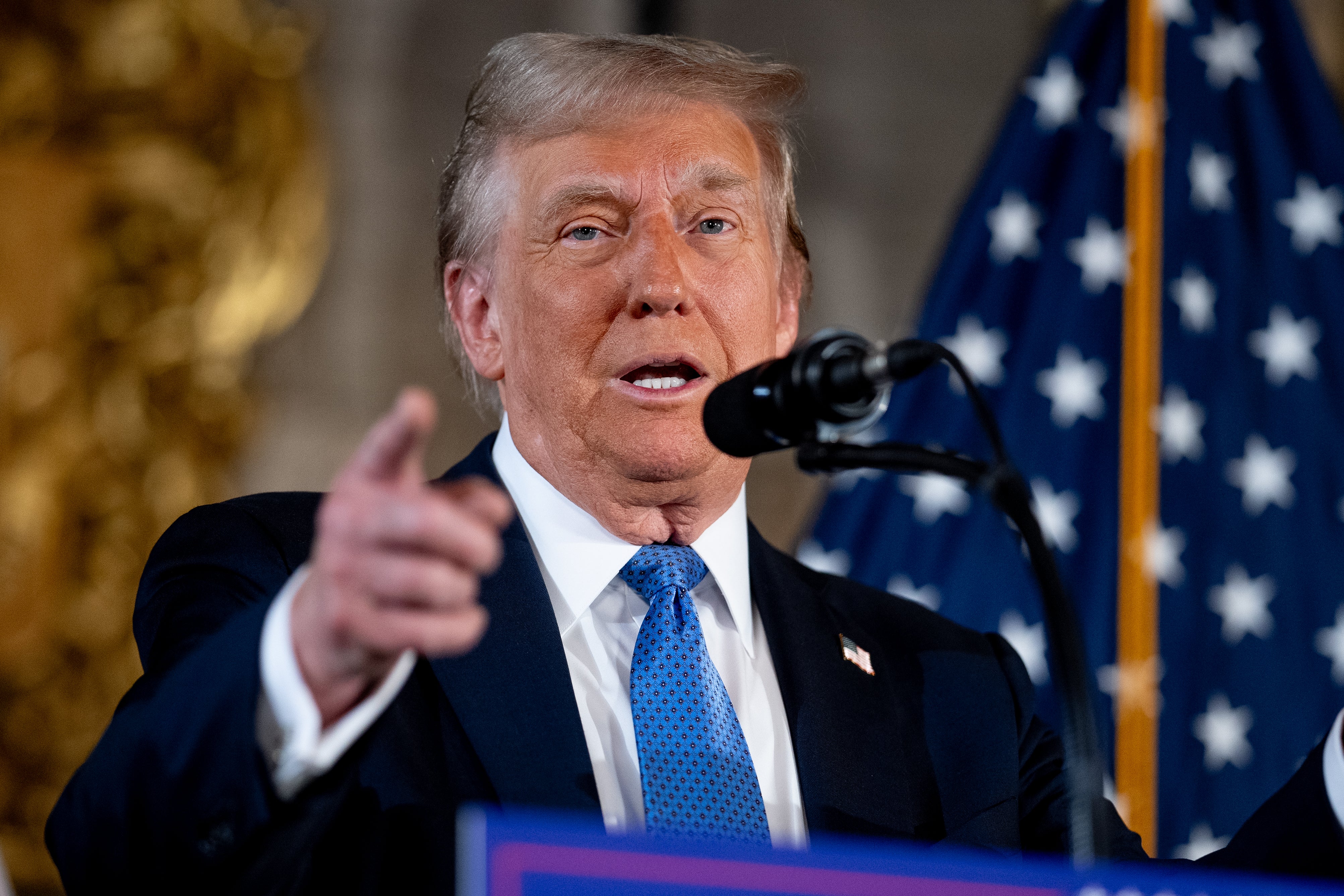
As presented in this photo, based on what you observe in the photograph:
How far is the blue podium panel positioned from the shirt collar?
87cm

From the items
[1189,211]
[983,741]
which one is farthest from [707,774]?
[1189,211]

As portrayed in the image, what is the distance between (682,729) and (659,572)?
232 millimetres

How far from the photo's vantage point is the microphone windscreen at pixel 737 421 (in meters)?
1.06

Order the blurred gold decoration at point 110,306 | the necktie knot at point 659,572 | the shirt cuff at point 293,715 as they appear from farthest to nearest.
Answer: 1. the blurred gold decoration at point 110,306
2. the necktie knot at point 659,572
3. the shirt cuff at point 293,715

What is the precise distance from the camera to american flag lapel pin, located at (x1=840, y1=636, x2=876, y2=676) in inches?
67.3

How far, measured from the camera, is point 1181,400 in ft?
10.4

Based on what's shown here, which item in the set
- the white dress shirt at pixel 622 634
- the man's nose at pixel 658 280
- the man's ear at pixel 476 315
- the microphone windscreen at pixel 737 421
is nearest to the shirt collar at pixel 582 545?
the white dress shirt at pixel 622 634

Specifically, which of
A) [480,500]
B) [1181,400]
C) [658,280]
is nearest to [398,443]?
[480,500]

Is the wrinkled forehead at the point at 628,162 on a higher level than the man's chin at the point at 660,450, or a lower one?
higher

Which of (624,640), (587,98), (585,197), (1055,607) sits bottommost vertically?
(624,640)

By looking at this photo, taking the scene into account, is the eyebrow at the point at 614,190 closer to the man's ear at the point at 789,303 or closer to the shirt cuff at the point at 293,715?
the man's ear at the point at 789,303

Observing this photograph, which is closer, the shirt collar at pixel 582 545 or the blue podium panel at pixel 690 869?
the blue podium panel at pixel 690 869

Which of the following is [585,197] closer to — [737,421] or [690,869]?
[737,421]

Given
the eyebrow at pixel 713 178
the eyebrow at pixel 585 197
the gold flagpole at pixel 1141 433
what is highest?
the eyebrow at pixel 713 178
